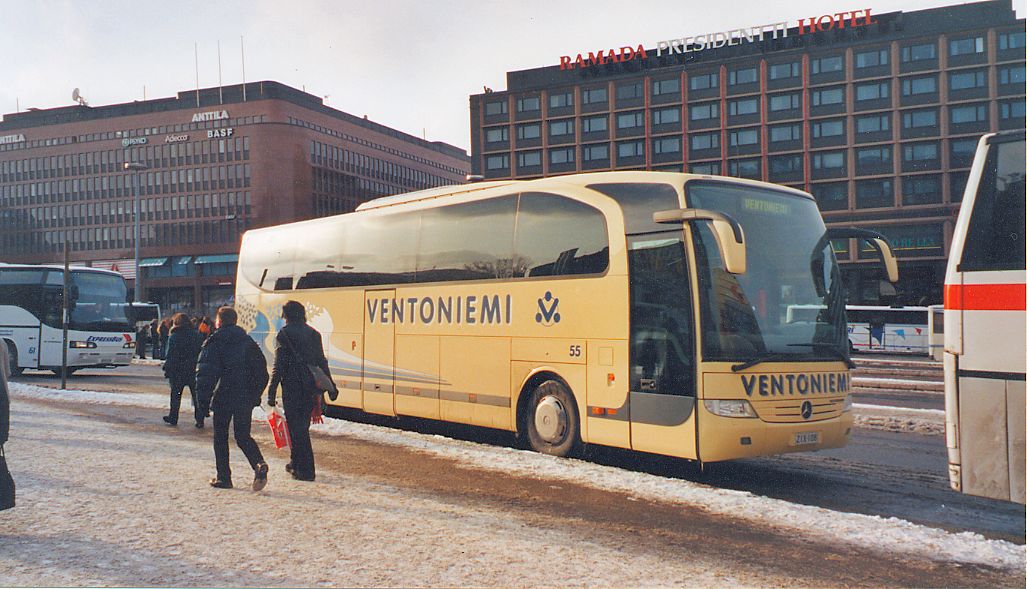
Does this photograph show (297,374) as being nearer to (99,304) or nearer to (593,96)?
(99,304)

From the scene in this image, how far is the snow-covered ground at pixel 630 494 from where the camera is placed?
5992mm

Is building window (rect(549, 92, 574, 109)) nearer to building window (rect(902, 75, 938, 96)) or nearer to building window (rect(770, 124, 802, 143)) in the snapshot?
building window (rect(770, 124, 802, 143))

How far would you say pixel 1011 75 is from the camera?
205ft

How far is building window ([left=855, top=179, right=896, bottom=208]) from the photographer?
6675 cm

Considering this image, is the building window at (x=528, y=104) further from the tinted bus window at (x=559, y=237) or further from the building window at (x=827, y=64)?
the tinted bus window at (x=559, y=237)

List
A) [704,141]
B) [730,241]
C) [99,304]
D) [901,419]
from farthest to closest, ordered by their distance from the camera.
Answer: [704,141] → [99,304] → [901,419] → [730,241]

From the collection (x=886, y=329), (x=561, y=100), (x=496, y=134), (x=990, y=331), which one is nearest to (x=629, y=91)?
(x=561, y=100)

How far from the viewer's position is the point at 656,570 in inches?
220

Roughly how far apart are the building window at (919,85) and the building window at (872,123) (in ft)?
7.45

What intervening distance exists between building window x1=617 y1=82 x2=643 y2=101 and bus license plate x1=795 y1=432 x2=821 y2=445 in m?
70.5

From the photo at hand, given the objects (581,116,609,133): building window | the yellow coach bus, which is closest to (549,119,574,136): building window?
(581,116,609,133): building window

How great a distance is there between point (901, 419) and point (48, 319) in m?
21.6

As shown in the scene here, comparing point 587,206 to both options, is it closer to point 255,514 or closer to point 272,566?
point 255,514

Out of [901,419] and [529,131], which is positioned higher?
[529,131]
